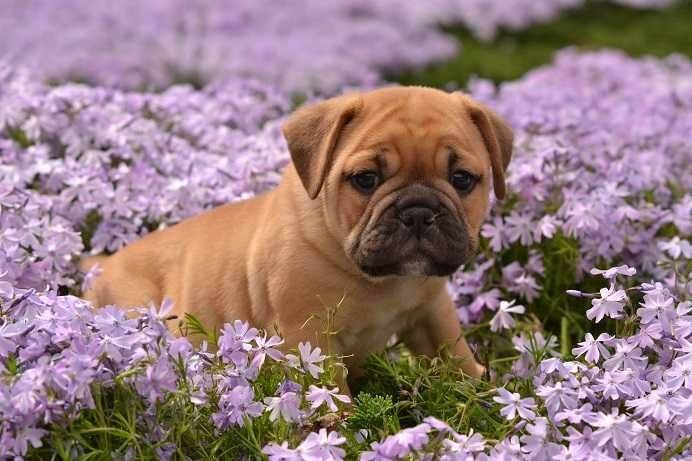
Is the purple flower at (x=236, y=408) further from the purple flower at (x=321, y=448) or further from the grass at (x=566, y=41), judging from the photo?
the grass at (x=566, y=41)

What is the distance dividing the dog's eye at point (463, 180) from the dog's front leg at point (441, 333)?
0.52 metres

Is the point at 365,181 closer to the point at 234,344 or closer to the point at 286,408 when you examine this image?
the point at 234,344

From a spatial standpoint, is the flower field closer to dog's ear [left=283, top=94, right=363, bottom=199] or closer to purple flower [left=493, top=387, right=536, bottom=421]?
purple flower [left=493, top=387, right=536, bottom=421]

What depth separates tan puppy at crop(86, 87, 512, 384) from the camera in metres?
4.05

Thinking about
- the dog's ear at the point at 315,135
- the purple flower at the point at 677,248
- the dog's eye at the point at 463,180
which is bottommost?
the purple flower at the point at 677,248

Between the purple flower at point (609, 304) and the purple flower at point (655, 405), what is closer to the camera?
the purple flower at point (655, 405)

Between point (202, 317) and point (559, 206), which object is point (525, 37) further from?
point (202, 317)

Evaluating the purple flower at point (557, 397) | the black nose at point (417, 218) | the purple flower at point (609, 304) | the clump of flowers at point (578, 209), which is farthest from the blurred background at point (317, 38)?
the purple flower at point (557, 397)

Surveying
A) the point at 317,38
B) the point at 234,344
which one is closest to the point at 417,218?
the point at 234,344

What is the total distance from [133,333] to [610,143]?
12.6ft

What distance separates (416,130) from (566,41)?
35.2ft

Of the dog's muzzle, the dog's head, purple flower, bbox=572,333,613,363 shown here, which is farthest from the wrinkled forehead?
purple flower, bbox=572,333,613,363

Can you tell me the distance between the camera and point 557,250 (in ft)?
17.5

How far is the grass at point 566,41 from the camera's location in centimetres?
1209
